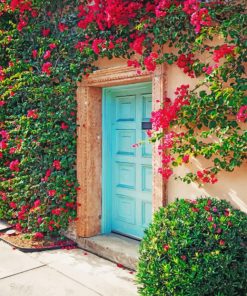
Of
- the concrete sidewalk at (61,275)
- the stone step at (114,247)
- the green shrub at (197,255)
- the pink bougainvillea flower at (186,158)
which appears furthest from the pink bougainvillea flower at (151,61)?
the concrete sidewalk at (61,275)

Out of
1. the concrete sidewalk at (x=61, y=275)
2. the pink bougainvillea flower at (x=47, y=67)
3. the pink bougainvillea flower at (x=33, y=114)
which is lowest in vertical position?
the concrete sidewalk at (x=61, y=275)

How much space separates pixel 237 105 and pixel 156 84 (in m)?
1.09

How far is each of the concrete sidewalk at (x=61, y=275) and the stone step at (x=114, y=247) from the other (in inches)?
3.5

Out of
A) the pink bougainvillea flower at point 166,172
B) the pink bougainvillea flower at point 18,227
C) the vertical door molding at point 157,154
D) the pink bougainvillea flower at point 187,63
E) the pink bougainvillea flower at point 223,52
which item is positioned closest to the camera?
the pink bougainvillea flower at point 223,52

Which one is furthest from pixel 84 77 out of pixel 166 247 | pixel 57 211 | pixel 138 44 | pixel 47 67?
pixel 166 247

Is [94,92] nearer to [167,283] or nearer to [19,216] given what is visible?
[19,216]

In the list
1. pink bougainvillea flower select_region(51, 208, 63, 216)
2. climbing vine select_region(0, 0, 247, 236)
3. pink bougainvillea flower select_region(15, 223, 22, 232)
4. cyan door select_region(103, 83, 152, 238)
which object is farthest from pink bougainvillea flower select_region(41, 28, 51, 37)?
pink bougainvillea flower select_region(15, 223, 22, 232)

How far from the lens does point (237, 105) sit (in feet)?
10.1

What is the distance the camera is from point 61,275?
392 centimetres

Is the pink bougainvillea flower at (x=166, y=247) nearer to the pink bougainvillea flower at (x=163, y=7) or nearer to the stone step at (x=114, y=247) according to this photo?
the stone step at (x=114, y=247)

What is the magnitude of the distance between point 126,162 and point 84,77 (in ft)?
4.28

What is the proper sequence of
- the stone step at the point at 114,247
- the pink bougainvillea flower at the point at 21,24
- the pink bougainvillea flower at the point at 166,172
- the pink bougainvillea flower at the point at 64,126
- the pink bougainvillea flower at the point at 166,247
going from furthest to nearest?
the pink bougainvillea flower at the point at 21,24, the pink bougainvillea flower at the point at 64,126, the stone step at the point at 114,247, the pink bougainvillea flower at the point at 166,172, the pink bougainvillea flower at the point at 166,247

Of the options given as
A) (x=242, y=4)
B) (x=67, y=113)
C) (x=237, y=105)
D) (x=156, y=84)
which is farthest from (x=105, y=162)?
(x=242, y=4)

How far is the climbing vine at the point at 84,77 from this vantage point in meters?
3.27
